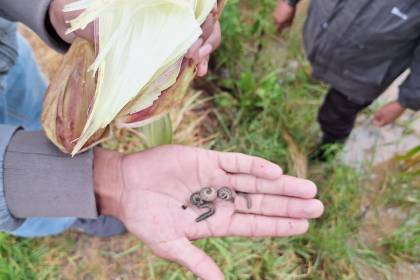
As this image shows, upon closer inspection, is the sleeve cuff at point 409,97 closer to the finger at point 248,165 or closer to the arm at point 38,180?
the finger at point 248,165

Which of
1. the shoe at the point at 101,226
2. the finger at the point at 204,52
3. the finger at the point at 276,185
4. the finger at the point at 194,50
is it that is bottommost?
the shoe at the point at 101,226

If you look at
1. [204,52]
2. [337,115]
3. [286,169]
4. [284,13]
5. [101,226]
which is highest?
[204,52]

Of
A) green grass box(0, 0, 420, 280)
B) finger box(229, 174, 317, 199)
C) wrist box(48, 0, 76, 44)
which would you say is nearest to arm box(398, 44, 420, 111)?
green grass box(0, 0, 420, 280)

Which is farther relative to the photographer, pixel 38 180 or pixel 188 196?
pixel 188 196

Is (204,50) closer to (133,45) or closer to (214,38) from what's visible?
(214,38)

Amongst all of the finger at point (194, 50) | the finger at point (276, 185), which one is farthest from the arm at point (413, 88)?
the finger at point (194, 50)

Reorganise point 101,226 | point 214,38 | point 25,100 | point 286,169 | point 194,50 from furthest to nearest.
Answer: point 286,169, point 101,226, point 25,100, point 214,38, point 194,50

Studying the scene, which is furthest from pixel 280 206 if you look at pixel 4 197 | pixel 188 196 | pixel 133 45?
pixel 4 197
